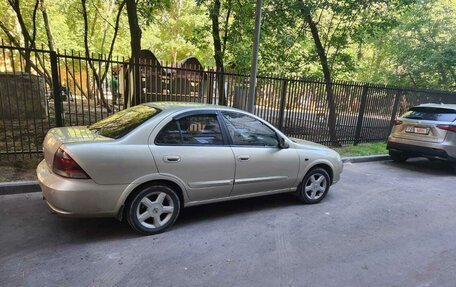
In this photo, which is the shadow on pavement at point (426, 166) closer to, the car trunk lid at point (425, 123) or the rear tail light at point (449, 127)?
the car trunk lid at point (425, 123)

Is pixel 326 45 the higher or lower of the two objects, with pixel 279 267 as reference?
higher

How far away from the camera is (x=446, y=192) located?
6398 millimetres

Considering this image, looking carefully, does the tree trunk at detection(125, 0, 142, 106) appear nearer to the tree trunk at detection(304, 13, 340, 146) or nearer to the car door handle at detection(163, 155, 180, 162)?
the car door handle at detection(163, 155, 180, 162)

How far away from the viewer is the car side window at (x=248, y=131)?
172 inches

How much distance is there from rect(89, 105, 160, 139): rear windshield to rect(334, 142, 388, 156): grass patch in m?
6.48

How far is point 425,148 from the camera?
768 centimetres

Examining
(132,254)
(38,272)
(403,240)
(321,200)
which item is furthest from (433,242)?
(38,272)

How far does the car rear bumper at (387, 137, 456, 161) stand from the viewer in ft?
24.5

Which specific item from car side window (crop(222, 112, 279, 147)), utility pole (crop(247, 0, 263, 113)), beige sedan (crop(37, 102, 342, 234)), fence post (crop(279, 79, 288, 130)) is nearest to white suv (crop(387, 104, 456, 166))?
fence post (crop(279, 79, 288, 130))

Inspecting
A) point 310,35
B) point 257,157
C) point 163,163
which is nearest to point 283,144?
point 257,157

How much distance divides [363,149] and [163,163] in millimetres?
7845

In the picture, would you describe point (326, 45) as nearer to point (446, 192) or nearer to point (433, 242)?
point (446, 192)

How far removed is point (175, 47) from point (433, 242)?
89.2 feet

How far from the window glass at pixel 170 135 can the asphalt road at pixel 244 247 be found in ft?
3.66
